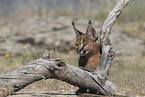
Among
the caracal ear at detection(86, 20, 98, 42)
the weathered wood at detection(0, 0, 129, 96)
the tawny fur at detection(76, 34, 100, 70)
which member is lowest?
the weathered wood at detection(0, 0, 129, 96)

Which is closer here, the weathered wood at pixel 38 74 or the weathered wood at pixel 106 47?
the weathered wood at pixel 38 74

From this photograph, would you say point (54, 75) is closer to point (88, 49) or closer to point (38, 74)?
point (38, 74)

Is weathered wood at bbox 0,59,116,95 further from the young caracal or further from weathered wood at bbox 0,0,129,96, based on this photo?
the young caracal

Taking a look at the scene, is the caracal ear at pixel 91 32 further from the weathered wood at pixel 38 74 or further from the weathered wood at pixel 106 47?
the weathered wood at pixel 38 74

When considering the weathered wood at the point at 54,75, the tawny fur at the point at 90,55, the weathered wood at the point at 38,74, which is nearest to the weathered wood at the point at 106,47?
the weathered wood at the point at 54,75

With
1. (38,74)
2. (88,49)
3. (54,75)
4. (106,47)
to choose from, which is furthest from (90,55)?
(38,74)

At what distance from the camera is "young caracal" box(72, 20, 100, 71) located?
331 cm

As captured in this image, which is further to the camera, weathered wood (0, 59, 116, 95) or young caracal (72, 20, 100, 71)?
young caracal (72, 20, 100, 71)

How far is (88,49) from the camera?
132 inches

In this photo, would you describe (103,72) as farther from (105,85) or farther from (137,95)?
(137,95)

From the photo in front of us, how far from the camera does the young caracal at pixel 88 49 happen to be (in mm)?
3314

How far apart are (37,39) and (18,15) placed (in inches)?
556

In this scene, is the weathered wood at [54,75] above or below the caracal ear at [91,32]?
below

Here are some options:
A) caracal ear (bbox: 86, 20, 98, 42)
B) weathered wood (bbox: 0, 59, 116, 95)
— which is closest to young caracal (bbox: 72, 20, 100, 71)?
caracal ear (bbox: 86, 20, 98, 42)
